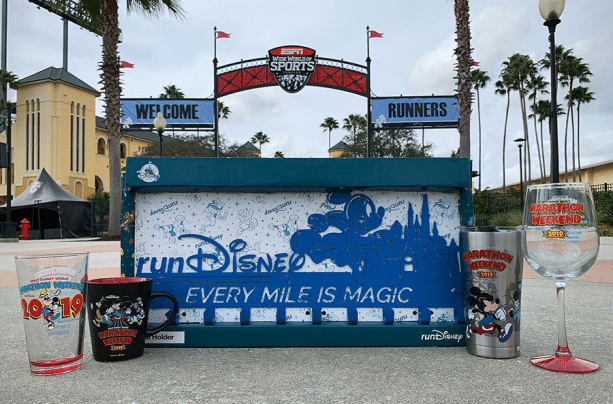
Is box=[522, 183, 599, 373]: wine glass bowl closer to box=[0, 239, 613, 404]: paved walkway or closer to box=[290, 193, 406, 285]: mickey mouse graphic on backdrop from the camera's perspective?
box=[0, 239, 613, 404]: paved walkway

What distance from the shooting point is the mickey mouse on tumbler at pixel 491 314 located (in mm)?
2596

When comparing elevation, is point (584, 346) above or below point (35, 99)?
below

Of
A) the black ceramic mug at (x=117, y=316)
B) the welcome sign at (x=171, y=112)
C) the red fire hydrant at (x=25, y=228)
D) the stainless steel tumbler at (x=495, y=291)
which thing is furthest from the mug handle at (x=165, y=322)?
the red fire hydrant at (x=25, y=228)

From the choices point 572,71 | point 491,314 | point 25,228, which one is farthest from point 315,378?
point 572,71

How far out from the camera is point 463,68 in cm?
1459

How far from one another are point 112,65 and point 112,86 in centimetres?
80

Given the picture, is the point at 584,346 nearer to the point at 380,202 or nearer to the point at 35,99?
the point at 380,202

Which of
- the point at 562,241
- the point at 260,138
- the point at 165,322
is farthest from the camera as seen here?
the point at 260,138

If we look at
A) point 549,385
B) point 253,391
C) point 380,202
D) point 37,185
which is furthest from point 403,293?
point 37,185

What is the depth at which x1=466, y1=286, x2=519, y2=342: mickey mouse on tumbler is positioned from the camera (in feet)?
8.52

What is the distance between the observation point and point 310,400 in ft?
6.56

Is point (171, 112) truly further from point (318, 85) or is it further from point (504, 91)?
point (504, 91)

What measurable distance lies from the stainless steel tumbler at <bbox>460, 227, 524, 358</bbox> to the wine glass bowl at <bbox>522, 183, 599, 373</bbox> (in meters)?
0.11

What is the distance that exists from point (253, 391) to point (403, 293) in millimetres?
1207
